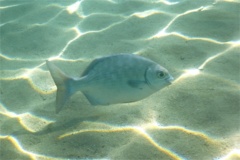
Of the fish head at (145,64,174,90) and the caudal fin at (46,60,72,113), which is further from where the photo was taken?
the caudal fin at (46,60,72,113)

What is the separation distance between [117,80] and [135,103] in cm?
68

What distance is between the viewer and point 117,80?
2.76 meters

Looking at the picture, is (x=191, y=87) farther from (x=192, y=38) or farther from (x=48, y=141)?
(x=48, y=141)

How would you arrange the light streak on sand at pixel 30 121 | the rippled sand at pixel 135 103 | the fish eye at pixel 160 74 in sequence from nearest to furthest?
the fish eye at pixel 160 74
the rippled sand at pixel 135 103
the light streak on sand at pixel 30 121

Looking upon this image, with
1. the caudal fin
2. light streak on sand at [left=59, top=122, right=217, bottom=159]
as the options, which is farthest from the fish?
light streak on sand at [left=59, top=122, right=217, bottom=159]

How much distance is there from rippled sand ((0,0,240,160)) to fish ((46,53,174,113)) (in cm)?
44

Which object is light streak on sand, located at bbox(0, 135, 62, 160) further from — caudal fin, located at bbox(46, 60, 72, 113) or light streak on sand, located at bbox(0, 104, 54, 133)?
caudal fin, located at bbox(46, 60, 72, 113)

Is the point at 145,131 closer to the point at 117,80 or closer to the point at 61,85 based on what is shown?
the point at 117,80

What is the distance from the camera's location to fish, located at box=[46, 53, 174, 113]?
263cm

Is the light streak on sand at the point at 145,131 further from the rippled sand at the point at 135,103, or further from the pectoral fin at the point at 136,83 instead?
the pectoral fin at the point at 136,83

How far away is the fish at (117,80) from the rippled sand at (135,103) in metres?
0.44

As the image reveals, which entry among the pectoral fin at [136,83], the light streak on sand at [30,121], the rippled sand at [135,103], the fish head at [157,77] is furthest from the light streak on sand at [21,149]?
the fish head at [157,77]

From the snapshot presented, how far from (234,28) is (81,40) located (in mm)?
2519

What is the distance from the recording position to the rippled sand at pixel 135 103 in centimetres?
281
